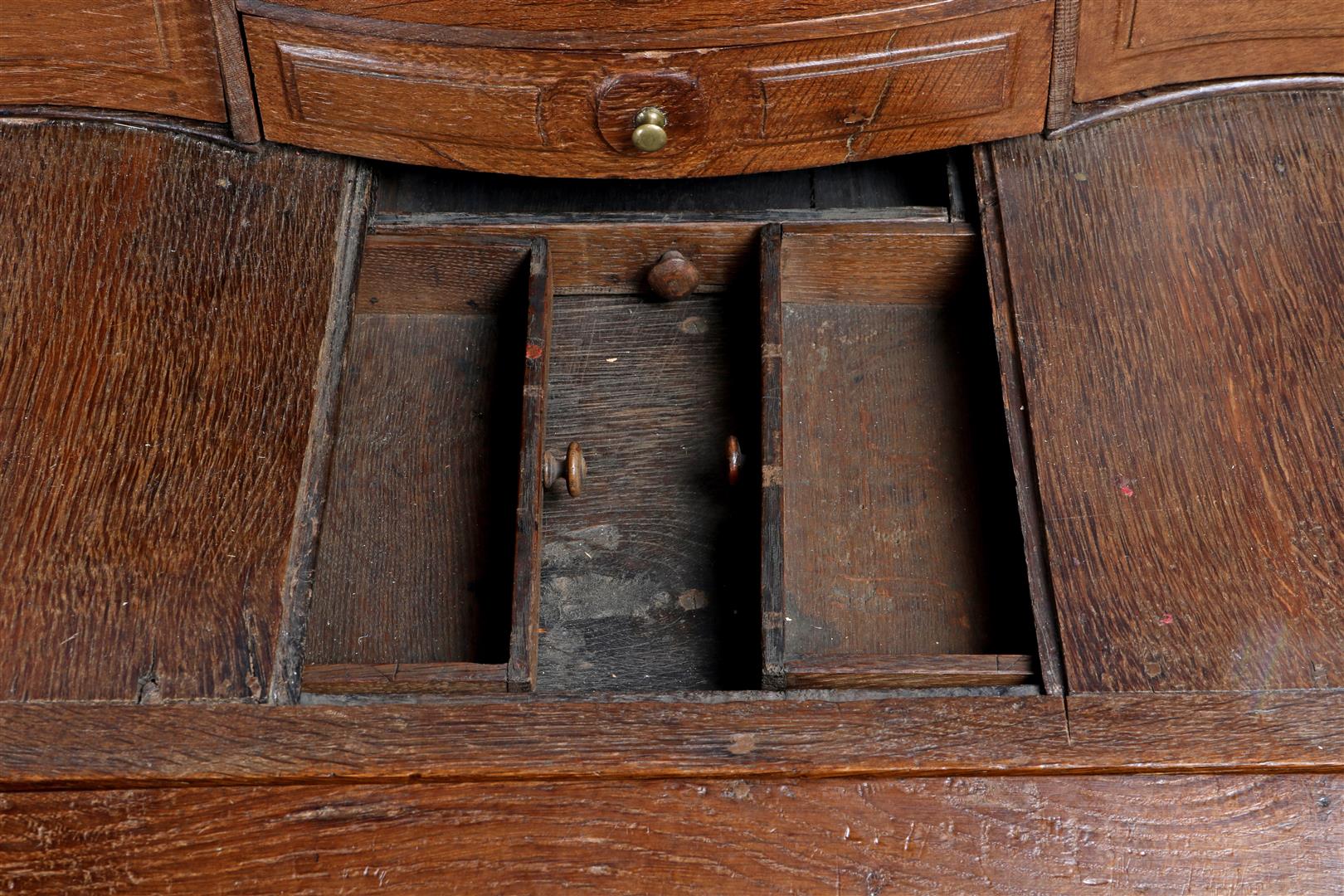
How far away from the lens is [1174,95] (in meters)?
1.04

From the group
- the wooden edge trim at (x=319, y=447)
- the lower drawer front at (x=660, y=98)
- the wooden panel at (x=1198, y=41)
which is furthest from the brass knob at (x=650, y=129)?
the wooden panel at (x=1198, y=41)

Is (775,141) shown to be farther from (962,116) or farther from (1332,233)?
(1332,233)

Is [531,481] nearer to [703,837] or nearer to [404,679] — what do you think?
[404,679]

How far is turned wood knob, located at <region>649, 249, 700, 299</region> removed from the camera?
1109 mm

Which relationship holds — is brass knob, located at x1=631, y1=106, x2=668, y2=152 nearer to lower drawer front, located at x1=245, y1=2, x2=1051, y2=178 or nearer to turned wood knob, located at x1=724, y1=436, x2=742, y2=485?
lower drawer front, located at x1=245, y1=2, x2=1051, y2=178

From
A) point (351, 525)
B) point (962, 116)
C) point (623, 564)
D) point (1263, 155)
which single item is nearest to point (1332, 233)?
point (1263, 155)

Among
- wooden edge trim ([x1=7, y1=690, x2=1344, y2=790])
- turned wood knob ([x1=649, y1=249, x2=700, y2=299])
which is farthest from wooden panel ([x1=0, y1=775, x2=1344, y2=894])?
turned wood knob ([x1=649, y1=249, x2=700, y2=299])

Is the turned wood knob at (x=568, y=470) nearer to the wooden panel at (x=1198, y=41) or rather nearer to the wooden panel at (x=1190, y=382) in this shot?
the wooden panel at (x=1190, y=382)

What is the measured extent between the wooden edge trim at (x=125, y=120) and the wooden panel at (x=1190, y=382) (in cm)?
68

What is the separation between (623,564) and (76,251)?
0.52 meters

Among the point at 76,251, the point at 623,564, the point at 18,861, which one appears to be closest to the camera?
the point at 18,861

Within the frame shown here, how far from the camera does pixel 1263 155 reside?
1.03 metres

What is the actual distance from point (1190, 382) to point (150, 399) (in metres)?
0.79

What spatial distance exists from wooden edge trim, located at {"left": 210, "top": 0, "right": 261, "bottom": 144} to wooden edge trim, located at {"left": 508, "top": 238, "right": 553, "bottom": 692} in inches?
10.3
